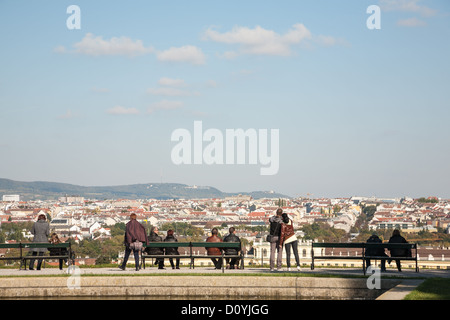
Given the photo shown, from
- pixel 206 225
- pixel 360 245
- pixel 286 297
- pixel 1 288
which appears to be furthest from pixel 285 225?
pixel 206 225

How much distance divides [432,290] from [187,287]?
4159 millimetres

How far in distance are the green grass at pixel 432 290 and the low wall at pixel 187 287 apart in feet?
2.15

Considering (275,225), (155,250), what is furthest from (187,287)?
(155,250)

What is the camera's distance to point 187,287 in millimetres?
14086

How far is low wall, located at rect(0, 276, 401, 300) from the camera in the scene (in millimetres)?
13773

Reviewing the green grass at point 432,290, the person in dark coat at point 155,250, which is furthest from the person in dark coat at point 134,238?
the green grass at point 432,290

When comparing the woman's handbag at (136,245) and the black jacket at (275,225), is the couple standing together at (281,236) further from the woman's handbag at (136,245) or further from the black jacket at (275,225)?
the woman's handbag at (136,245)

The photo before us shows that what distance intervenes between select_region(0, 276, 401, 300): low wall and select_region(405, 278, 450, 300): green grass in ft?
2.15

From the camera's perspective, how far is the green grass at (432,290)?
11812 mm

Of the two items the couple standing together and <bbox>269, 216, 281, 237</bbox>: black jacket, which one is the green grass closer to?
the couple standing together

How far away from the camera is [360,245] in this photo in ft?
55.8

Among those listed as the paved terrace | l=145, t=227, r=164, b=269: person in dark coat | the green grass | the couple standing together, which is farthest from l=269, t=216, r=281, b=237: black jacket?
the green grass

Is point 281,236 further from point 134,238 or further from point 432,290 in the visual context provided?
point 432,290
